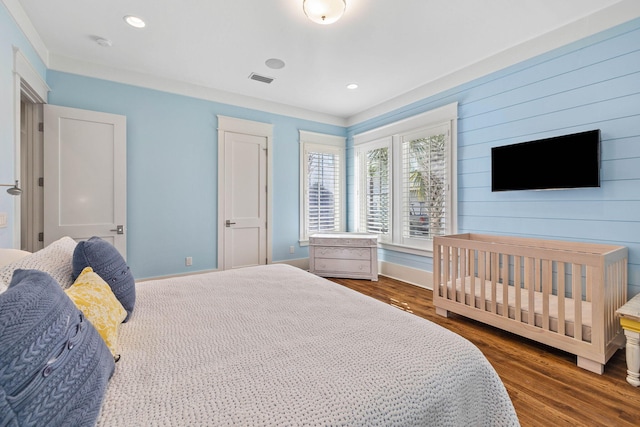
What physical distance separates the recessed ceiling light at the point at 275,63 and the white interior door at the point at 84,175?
1.79 metres

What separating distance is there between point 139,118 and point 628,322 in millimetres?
4846

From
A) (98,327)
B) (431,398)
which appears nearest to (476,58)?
(431,398)

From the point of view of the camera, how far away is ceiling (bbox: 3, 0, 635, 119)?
7.62 feet

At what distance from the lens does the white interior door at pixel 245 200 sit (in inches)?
162

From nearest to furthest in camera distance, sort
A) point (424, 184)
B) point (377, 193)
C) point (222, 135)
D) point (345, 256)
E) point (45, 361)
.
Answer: point (45, 361) < point (424, 184) < point (222, 135) < point (345, 256) < point (377, 193)

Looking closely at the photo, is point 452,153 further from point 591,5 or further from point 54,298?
point 54,298

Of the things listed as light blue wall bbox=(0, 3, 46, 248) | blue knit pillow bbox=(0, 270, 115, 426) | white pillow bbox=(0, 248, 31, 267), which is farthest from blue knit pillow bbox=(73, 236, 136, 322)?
light blue wall bbox=(0, 3, 46, 248)

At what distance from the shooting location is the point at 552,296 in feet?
8.62

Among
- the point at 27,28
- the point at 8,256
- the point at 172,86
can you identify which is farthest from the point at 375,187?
the point at 27,28

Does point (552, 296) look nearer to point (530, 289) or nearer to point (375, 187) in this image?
point (530, 289)

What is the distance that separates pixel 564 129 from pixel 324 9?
7.77 ft

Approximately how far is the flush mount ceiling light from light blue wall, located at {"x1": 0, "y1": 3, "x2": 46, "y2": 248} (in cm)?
217

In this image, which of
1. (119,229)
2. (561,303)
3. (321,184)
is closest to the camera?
(561,303)

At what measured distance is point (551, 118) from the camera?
8.87 ft
